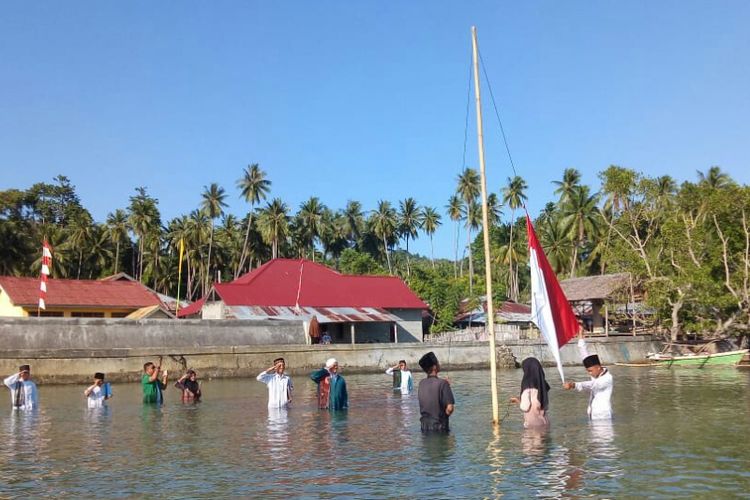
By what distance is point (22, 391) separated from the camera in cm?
1922

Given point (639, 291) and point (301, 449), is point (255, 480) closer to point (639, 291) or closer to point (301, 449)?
point (301, 449)

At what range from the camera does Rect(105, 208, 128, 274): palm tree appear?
78.9m

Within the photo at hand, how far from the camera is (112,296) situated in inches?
2068

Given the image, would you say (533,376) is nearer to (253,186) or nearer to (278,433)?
(278,433)

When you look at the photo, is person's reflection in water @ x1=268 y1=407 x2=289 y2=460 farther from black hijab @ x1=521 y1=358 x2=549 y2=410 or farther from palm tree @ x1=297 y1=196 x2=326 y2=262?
palm tree @ x1=297 y1=196 x2=326 y2=262

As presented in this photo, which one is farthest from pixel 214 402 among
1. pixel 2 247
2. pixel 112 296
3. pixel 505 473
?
pixel 2 247

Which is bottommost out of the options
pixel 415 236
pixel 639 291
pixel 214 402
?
pixel 214 402

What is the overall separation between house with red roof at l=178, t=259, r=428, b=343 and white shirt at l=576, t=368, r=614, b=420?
1114 inches

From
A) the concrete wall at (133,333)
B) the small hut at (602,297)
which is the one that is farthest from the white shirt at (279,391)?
the small hut at (602,297)

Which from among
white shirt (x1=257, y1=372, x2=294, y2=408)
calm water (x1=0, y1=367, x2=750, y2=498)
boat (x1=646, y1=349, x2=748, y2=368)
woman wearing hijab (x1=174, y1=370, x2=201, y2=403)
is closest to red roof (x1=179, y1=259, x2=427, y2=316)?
boat (x1=646, y1=349, x2=748, y2=368)

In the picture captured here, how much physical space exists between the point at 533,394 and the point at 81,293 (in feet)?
148

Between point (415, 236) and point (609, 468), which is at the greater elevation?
point (415, 236)

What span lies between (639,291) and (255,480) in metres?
43.5

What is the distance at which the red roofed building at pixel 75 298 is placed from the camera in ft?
155
